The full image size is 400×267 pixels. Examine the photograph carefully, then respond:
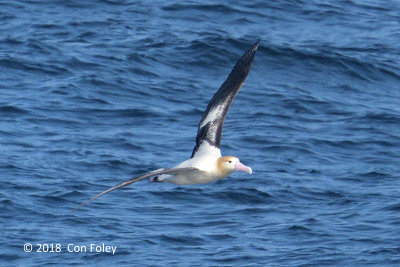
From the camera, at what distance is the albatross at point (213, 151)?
12.1 meters

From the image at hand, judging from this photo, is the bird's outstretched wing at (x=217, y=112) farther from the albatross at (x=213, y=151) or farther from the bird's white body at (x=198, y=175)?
the bird's white body at (x=198, y=175)

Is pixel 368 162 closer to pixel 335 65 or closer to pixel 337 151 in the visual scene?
pixel 337 151

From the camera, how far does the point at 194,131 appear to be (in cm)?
1797

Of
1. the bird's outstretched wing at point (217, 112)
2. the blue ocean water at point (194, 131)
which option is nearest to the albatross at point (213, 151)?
the bird's outstretched wing at point (217, 112)

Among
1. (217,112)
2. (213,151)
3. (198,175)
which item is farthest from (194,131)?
(198,175)

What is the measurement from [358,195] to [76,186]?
430cm

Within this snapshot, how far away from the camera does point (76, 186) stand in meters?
16.0

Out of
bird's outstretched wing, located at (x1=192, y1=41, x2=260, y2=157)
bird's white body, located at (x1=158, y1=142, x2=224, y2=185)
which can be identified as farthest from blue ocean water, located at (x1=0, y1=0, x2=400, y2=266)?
bird's white body, located at (x1=158, y1=142, x2=224, y2=185)

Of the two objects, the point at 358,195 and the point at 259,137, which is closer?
the point at 358,195

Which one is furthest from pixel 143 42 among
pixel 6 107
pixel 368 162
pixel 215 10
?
pixel 368 162

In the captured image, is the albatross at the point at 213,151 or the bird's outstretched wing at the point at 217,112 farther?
the bird's outstretched wing at the point at 217,112

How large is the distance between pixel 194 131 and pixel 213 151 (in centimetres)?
531

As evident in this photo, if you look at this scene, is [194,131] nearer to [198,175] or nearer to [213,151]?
[213,151]

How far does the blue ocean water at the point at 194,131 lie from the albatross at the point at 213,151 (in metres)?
2.36
